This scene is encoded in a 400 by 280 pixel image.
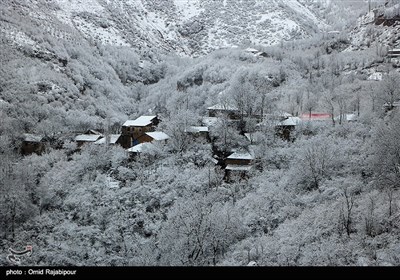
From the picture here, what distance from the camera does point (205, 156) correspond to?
45219 mm

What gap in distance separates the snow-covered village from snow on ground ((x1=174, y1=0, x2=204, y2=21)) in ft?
228

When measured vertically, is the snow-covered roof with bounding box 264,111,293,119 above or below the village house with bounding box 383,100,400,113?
below

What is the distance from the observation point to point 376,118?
153 ft

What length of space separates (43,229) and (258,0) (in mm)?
146031

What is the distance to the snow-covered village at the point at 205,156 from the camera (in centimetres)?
2959

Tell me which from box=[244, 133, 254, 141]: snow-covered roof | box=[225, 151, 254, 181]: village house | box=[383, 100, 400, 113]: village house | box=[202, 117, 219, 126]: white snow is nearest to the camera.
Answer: box=[225, 151, 254, 181]: village house

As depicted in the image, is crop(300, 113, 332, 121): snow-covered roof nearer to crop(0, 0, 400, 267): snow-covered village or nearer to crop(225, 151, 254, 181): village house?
crop(0, 0, 400, 267): snow-covered village

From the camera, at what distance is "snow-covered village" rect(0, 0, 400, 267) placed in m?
29.6

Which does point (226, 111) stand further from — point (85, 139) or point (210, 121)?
point (85, 139)

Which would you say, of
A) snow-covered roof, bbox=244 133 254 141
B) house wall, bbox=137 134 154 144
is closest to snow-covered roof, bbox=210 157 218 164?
snow-covered roof, bbox=244 133 254 141

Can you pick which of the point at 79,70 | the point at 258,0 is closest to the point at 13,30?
the point at 79,70

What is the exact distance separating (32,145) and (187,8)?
128951 millimetres
